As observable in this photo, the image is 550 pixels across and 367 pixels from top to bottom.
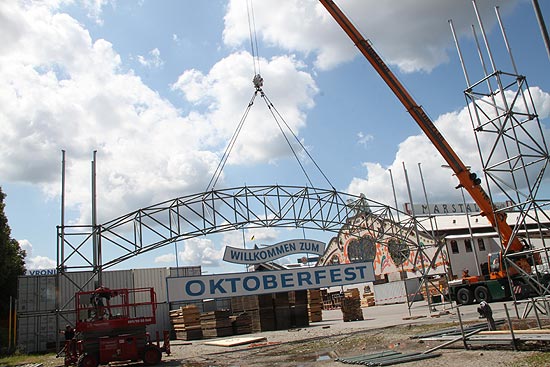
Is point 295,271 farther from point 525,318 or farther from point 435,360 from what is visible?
point 435,360

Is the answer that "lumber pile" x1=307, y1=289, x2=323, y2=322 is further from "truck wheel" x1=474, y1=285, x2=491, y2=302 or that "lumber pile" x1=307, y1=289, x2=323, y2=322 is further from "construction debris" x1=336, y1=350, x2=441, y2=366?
"construction debris" x1=336, y1=350, x2=441, y2=366

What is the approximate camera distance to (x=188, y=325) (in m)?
26.9

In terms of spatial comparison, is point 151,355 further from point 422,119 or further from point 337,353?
point 422,119

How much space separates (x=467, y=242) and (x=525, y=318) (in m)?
32.9

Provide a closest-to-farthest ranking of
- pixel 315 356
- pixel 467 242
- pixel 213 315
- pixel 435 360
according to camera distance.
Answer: pixel 435 360
pixel 315 356
pixel 213 315
pixel 467 242

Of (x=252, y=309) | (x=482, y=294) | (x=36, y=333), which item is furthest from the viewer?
(x=36, y=333)

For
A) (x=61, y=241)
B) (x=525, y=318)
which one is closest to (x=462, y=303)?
(x=525, y=318)

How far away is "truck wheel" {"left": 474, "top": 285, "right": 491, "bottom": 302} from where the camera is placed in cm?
2709

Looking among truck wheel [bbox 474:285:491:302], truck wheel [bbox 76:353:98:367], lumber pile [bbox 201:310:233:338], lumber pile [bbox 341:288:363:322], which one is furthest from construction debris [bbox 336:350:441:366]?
truck wheel [bbox 474:285:491:302]

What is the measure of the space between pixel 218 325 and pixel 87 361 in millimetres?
11618

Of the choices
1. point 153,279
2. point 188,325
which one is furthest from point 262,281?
point 153,279

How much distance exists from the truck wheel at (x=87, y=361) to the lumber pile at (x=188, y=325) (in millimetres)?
12351

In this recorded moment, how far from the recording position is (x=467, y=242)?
45.8 m

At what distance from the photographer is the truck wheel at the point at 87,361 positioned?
14.5m
